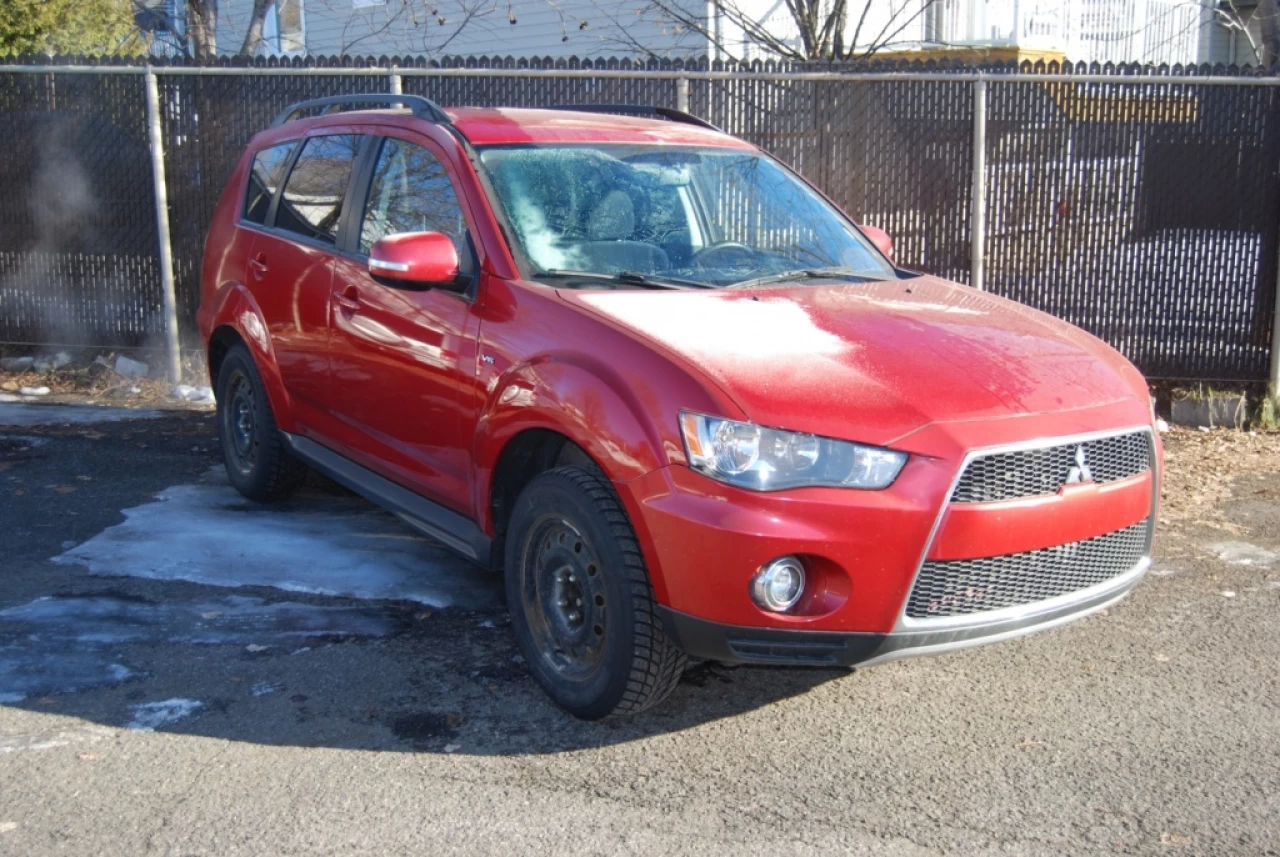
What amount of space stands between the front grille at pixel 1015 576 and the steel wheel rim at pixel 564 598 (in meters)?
0.95

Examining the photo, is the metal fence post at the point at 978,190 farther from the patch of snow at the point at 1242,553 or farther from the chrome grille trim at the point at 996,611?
the chrome grille trim at the point at 996,611

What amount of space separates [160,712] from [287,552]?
168 centimetres

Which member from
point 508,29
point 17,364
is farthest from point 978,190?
point 508,29

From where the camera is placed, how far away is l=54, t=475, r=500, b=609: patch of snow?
213 inches

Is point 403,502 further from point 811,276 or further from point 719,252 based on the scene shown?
point 811,276

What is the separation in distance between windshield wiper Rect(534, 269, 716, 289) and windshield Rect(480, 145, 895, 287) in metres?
0.01

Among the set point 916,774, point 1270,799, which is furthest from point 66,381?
point 1270,799

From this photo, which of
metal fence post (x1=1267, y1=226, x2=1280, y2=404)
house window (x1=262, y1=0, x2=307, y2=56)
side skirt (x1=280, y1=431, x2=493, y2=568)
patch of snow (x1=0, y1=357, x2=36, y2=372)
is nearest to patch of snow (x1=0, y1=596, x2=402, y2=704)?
side skirt (x1=280, y1=431, x2=493, y2=568)

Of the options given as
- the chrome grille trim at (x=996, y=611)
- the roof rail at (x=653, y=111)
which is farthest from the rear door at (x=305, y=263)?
the chrome grille trim at (x=996, y=611)

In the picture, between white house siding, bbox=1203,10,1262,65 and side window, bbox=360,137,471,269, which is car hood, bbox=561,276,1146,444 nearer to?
side window, bbox=360,137,471,269

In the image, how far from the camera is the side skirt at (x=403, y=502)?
4754mm

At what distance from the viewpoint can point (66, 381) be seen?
1014 cm

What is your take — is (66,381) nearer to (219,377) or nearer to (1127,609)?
(219,377)

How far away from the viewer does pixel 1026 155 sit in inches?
357
